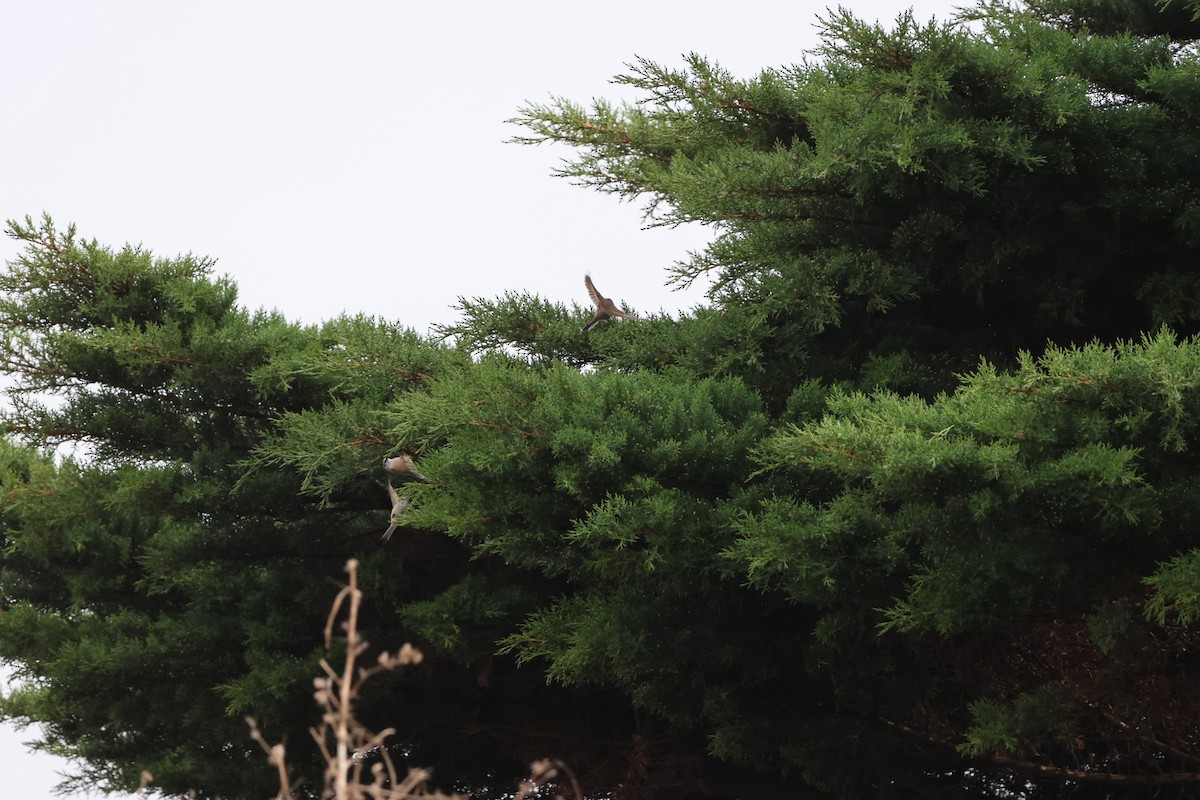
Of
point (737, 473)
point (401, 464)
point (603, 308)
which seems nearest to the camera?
point (737, 473)

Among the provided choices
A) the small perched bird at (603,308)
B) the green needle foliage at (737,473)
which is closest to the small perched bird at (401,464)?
the green needle foliage at (737,473)

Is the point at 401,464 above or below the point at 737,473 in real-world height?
above

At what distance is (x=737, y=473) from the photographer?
6227 mm

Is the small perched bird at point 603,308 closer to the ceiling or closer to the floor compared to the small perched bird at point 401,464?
closer to the ceiling

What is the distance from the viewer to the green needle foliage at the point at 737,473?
536 centimetres

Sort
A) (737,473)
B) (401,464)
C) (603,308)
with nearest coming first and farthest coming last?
(737,473), (401,464), (603,308)

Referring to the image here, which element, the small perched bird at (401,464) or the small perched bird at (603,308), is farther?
the small perched bird at (603,308)

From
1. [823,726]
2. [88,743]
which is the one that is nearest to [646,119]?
[823,726]

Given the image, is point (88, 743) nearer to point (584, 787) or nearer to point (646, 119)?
point (584, 787)

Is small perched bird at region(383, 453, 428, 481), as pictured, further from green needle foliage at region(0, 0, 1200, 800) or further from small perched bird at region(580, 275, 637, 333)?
small perched bird at region(580, 275, 637, 333)

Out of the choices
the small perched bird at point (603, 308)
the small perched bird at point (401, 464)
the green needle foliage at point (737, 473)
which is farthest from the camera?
the small perched bird at point (603, 308)

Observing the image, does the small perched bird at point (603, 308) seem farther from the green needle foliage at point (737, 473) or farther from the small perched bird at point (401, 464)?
the small perched bird at point (401, 464)

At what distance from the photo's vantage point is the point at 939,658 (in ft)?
21.9

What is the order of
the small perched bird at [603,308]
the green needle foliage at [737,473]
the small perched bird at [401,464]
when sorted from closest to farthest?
the green needle foliage at [737,473] → the small perched bird at [401,464] → the small perched bird at [603,308]
